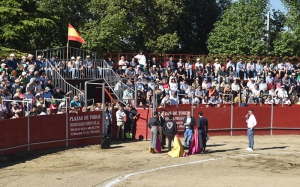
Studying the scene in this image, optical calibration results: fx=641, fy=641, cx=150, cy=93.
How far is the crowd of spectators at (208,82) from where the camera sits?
34812 millimetres

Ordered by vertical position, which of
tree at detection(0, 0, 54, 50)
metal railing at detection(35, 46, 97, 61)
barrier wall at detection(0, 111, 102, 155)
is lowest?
barrier wall at detection(0, 111, 102, 155)

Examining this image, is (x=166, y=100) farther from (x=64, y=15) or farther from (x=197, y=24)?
(x=197, y=24)

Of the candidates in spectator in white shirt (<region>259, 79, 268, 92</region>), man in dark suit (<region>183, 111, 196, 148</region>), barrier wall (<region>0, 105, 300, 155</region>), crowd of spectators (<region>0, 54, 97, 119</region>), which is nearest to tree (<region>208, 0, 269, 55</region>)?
spectator in white shirt (<region>259, 79, 268, 92</region>)

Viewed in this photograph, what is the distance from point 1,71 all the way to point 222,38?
29.9m

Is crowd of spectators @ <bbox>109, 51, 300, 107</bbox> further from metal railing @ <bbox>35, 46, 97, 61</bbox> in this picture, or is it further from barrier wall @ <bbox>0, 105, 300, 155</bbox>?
metal railing @ <bbox>35, 46, 97, 61</bbox>

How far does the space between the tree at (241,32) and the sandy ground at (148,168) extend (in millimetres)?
25500

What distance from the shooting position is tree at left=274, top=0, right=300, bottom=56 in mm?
53656

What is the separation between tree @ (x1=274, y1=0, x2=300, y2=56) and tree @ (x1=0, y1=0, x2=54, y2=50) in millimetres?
20889

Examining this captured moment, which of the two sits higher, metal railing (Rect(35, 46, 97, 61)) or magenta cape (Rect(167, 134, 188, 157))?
metal railing (Rect(35, 46, 97, 61))

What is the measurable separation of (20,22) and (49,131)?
15.1 m

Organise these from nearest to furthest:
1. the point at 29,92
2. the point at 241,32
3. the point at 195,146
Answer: the point at 195,146
the point at 29,92
the point at 241,32

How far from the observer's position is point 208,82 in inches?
1511

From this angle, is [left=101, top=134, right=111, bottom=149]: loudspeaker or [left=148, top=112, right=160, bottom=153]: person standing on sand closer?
[left=148, top=112, right=160, bottom=153]: person standing on sand

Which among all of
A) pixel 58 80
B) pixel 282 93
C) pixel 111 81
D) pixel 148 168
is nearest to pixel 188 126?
pixel 148 168
